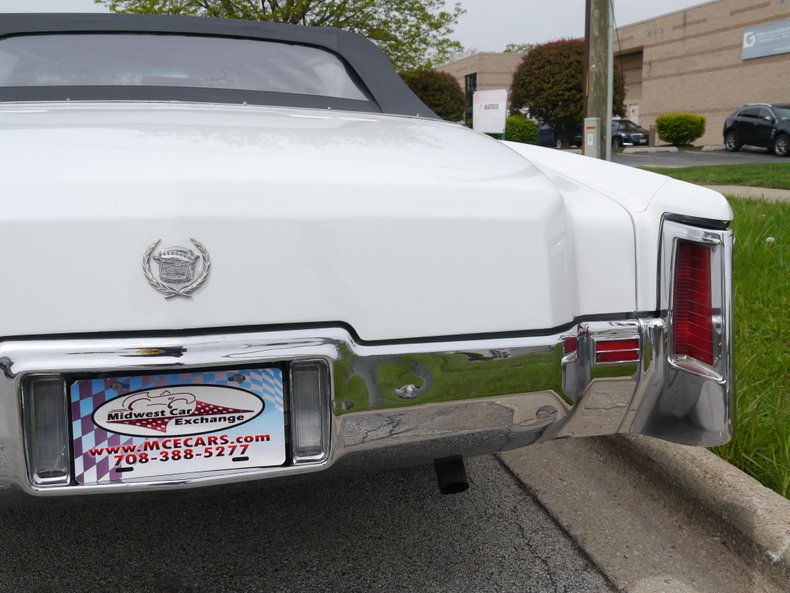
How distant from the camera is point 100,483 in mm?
1402

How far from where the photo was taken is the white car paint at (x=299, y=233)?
1340 millimetres

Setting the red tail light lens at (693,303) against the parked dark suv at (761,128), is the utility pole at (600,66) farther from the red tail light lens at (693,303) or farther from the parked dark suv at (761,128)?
the parked dark suv at (761,128)

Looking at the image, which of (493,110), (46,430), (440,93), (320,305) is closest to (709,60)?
(440,93)

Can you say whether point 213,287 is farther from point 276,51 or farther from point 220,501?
point 276,51

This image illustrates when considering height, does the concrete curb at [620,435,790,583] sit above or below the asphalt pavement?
above

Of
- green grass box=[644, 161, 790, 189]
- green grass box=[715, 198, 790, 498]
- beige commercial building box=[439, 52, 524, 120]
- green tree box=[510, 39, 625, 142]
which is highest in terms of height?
beige commercial building box=[439, 52, 524, 120]

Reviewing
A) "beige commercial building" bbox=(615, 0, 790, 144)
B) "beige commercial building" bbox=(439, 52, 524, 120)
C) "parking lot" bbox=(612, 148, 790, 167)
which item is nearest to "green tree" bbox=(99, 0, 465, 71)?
"parking lot" bbox=(612, 148, 790, 167)

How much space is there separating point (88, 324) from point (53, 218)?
194mm

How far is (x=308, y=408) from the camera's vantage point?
146cm

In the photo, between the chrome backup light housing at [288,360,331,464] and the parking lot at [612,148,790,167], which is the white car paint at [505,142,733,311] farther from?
the parking lot at [612,148,790,167]

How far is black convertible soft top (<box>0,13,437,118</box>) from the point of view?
229 cm

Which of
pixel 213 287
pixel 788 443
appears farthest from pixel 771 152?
pixel 213 287

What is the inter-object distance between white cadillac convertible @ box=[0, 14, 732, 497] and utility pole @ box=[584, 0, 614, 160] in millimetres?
5804

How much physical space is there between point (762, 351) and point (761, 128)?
892 inches
